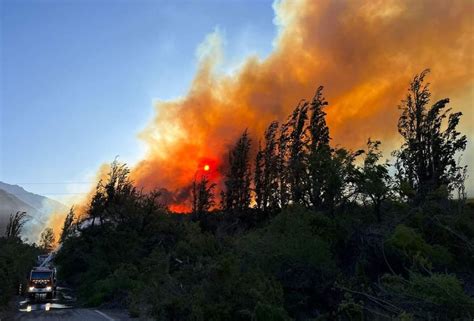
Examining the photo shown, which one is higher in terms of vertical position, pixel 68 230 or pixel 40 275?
pixel 68 230

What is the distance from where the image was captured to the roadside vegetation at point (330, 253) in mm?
12492

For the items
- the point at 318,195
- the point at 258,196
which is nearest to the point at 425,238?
the point at 318,195

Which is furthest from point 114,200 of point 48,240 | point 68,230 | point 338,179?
point 48,240

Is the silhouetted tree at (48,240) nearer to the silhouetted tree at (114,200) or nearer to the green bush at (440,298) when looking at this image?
the silhouetted tree at (114,200)

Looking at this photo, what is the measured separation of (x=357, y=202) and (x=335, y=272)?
8.23m

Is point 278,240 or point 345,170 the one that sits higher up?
point 345,170

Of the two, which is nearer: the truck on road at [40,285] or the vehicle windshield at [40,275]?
the truck on road at [40,285]

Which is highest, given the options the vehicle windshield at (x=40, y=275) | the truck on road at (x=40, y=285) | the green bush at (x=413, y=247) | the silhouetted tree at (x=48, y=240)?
the silhouetted tree at (x=48, y=240)

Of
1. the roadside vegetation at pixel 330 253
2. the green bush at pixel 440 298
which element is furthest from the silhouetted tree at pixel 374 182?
the green bush at pixel 440 298

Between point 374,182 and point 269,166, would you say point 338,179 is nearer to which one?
point 374,182

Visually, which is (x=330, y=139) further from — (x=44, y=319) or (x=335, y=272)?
(x=44, y=319)

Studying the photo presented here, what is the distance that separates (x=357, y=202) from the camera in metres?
23.6

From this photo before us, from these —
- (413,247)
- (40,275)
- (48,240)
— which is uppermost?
(48,240)

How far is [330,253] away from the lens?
678 inches
